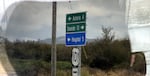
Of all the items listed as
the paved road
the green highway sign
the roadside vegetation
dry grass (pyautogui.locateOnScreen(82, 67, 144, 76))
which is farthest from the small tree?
the paved road

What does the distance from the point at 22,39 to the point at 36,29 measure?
471mm

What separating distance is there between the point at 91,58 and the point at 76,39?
2176 mm

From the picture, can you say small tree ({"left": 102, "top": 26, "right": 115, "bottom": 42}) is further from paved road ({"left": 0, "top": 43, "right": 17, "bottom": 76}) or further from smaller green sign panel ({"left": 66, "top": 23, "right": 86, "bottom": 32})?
paved road ({"left": 0, "top": 43, "right": 17, "bottom": 76})

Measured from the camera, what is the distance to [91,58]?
8.30 meters

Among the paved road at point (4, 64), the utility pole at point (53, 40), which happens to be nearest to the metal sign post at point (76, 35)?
the utility pole at point (53, 40)

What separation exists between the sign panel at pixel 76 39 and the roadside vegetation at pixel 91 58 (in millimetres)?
1772

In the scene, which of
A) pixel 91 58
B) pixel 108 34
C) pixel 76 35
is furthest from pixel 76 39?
pixel 91 58

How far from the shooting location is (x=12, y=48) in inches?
394

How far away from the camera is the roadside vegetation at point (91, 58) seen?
775 cm

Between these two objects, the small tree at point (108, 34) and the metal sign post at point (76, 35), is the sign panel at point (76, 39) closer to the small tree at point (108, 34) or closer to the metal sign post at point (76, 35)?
the metal sign post at point (76, 35)

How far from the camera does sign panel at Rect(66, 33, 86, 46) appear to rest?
609cm

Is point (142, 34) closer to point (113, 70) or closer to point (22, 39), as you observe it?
point (113, 70)

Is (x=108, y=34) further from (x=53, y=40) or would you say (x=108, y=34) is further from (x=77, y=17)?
(x=77, y=17)

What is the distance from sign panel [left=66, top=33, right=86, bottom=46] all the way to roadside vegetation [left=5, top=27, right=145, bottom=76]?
1.77 meters
